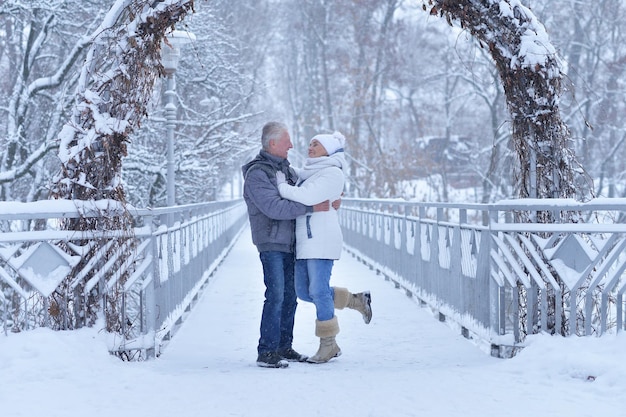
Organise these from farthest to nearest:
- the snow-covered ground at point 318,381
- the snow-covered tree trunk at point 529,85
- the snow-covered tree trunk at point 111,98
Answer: the snow-covered tree trunk at point 529,85, the snow-covered tree trunk at point 111,98, the snow-covered ground at point 318,381

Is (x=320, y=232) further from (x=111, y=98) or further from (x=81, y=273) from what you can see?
(x=111, y=98)

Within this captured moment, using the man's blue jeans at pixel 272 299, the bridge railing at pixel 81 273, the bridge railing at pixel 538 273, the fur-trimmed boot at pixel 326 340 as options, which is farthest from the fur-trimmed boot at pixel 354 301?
the bridge railing at pixel 81 273

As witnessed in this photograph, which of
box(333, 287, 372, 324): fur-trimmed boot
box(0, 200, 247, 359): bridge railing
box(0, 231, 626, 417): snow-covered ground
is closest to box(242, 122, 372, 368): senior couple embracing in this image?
box(333, 287, 372, 324): fur-trimmed boot

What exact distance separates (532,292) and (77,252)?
3.34 m

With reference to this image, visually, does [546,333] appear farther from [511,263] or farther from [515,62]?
[515,62]

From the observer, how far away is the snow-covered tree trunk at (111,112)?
7133mm

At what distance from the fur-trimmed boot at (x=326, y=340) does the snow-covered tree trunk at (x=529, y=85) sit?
79.1 inches

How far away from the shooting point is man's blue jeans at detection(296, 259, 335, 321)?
7.21 metres

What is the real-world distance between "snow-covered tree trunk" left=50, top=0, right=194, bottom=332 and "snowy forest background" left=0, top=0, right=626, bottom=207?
27.6 ft

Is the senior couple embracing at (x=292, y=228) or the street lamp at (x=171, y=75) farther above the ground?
the street lamp at (x=171, y=75)

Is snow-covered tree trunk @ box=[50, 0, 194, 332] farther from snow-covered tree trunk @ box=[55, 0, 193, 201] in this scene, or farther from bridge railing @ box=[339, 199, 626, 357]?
bridge railing @ box=[339, 199, 626, 357]

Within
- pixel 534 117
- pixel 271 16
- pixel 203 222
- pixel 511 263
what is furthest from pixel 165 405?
pixel 271 16

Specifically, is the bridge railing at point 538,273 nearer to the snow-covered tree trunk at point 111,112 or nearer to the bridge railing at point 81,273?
the bridge railing at point 81,273

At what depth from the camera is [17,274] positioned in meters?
6.66
